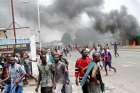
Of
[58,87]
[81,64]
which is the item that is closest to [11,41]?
[81,64]

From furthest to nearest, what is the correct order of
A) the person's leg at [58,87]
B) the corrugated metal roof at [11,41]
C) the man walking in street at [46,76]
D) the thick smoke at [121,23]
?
the thick smoke at [121,23]
the corrugated metal roof at [11,41]
the man walking in street at [46,76]
the person's leg at [58,87]

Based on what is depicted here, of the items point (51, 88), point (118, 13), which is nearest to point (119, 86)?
point (51, 88)

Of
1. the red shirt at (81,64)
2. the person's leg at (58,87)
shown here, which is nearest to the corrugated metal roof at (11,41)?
the red shirt at (81,64)

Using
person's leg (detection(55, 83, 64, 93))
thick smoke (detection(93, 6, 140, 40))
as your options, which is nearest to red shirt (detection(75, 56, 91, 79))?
person's leg (detection(55, 83, 64, 93))

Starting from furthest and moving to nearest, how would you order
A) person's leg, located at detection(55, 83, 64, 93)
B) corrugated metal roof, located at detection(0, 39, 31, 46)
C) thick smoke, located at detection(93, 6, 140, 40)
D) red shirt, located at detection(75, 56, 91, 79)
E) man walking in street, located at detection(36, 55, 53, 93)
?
thick smoke, located at detection(93, 6, 140, 40) < corrugated metal roof, located at detection(0, 39, 31, 46) < red shirt, located at detection(75, 56, 91, 79) < man walking in street, located at detection(36, 55, 53, 93) < person's leg, located at detection(55, 83, 64, 93)

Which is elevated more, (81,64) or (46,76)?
(81,64)

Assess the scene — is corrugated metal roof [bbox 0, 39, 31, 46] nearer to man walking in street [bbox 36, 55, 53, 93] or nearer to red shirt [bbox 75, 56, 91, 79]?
red shirt [bbox 75, 56, 91, 79]

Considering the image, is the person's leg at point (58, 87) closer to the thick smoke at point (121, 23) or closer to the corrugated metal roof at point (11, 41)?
the corrugated metal roof at point (11, 41)

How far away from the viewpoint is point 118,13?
230ft

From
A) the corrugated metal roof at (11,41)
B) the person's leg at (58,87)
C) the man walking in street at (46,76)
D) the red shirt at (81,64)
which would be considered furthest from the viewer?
the corrugated metal roof at (11,41)

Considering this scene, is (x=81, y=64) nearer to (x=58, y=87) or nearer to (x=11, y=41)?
(x=58, y=87)

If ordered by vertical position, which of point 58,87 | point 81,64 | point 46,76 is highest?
point 81,64

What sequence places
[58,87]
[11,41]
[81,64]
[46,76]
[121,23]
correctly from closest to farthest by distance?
[58,87] < [46,76] < [81,64] < [11,41] < [121,23]

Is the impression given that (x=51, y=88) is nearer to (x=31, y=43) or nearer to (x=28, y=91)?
(x=28, y=91)
